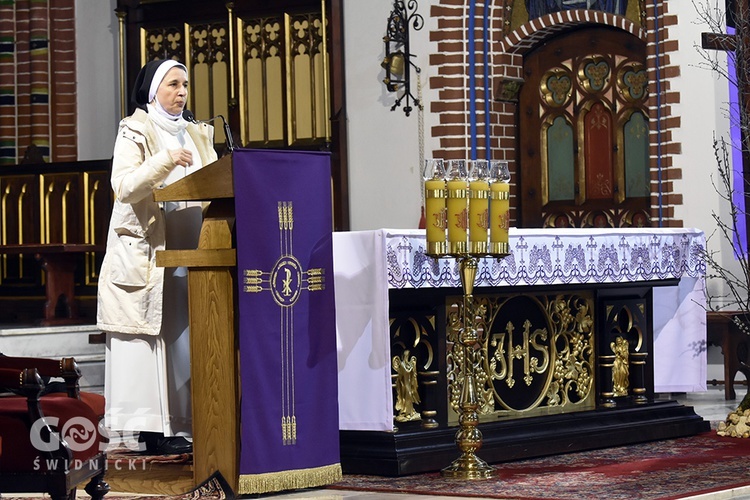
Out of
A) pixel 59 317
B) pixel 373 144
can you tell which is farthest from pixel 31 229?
pixel 373 144

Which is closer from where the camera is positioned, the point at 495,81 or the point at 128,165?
the point at 128,165

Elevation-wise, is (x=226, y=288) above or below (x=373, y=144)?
below

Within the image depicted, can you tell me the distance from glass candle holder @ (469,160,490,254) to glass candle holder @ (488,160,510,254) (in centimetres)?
3

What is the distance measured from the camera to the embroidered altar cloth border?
5641 millimetres

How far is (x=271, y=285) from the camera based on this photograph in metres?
5.17

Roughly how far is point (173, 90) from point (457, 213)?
1.34 metres

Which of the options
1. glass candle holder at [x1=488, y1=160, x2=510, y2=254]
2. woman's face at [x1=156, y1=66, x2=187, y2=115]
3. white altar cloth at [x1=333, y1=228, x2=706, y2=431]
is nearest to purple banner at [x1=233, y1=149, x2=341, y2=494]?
white altar cloth at [x1=333, y1=228, x2=706, y2=431]

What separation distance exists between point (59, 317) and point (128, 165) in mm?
5189

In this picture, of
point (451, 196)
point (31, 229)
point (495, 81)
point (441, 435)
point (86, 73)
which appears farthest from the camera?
point (86, 73)

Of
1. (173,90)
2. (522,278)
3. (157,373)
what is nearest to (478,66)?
(522,278)

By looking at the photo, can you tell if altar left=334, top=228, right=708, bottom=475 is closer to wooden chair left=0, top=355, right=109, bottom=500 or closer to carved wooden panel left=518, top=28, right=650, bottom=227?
wooden chair left=0, top=355, right=109, bottom=500

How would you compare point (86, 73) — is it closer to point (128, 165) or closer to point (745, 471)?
point (128, 165)

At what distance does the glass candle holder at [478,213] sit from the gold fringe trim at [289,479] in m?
1.03

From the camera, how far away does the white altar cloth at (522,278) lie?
5.58m
